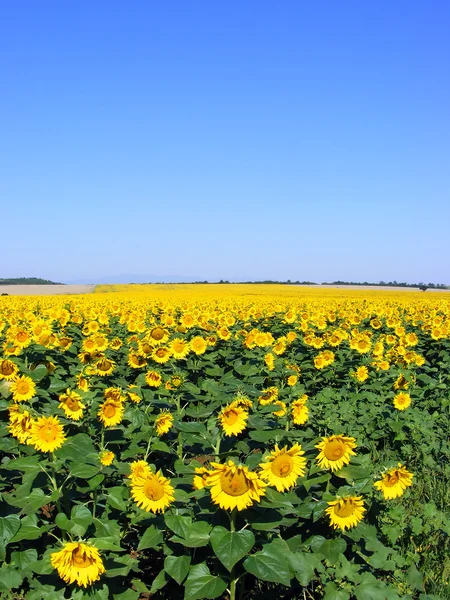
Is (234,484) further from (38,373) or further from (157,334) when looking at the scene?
(157,334)

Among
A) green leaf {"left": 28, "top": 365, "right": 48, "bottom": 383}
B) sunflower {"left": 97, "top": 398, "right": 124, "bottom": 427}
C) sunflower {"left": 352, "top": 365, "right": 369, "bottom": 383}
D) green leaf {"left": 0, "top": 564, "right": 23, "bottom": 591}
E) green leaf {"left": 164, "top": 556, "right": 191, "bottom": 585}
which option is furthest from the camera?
sunflower {"left": 352, "top": 365, "right": 369, "bottom": 383}

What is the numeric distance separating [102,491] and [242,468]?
1851 millimetres

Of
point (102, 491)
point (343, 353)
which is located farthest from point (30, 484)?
point (343, 353)

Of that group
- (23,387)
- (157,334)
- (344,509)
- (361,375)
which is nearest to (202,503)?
(344,509)

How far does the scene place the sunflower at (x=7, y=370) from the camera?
214 inches

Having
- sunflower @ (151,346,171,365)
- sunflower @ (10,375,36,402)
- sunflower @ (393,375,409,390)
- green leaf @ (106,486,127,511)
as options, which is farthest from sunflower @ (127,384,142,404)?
sunflower @ (393,375,409,390)

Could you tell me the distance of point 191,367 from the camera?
7875 mm

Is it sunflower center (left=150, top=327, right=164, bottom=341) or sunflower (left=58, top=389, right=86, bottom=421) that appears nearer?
sunflower (left=58, top=389, right=86, bottom=421)

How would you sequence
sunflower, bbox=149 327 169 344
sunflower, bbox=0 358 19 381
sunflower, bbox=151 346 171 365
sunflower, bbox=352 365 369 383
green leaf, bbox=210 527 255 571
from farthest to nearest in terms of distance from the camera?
sunflower, bbox=352 365 369 383
sunflower, bbox=149 327 169 344
sunflower, bbox=151 346 171 365
sunflower, bbox=0 358 19 381
green leaf, bbox=210 527 255 571

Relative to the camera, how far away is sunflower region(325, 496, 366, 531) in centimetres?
308

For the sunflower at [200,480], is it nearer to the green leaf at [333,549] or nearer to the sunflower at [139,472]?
the sunflower at [139,472]

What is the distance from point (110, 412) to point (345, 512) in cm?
229

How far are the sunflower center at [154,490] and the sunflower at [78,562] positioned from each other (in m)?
0.51

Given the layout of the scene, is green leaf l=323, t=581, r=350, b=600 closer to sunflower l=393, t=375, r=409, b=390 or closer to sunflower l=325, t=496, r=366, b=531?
sunflower l=325, t=496, r=366, b=531
